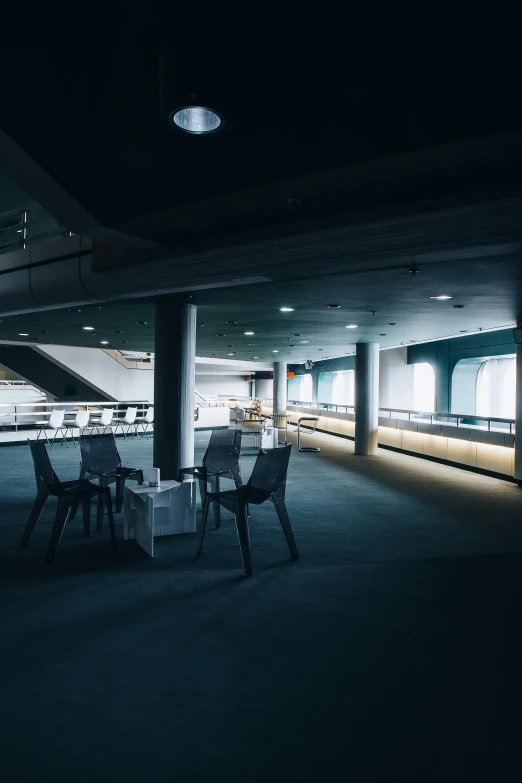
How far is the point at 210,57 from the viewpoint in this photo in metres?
2.39

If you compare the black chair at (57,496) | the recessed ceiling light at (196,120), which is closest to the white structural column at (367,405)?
the black chair at (57,496)

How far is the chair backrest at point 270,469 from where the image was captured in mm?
4645

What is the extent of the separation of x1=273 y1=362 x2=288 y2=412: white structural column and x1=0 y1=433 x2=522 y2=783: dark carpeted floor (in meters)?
16.4

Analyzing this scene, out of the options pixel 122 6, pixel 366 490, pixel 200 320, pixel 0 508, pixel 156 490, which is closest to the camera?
pixel 122 6

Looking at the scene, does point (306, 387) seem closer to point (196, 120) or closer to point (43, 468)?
point (43, 468)

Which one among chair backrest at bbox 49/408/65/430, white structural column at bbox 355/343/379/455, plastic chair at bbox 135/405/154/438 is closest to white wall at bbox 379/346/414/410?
white structural column at bbox 355/343/379/455

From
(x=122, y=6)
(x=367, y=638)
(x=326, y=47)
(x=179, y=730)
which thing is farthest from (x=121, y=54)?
(x=367, y=638)

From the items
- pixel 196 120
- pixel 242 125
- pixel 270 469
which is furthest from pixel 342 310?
pixel 196 120

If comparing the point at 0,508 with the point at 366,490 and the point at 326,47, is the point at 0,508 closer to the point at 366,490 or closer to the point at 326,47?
the point at 366,490

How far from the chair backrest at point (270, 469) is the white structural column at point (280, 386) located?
16758mm

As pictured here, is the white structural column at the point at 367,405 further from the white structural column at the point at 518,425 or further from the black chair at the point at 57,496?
the black chair at the point at 57,496

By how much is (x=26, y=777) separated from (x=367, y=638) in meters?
1.95

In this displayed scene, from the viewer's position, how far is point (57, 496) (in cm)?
482

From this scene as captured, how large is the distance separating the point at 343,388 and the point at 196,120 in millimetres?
26591
